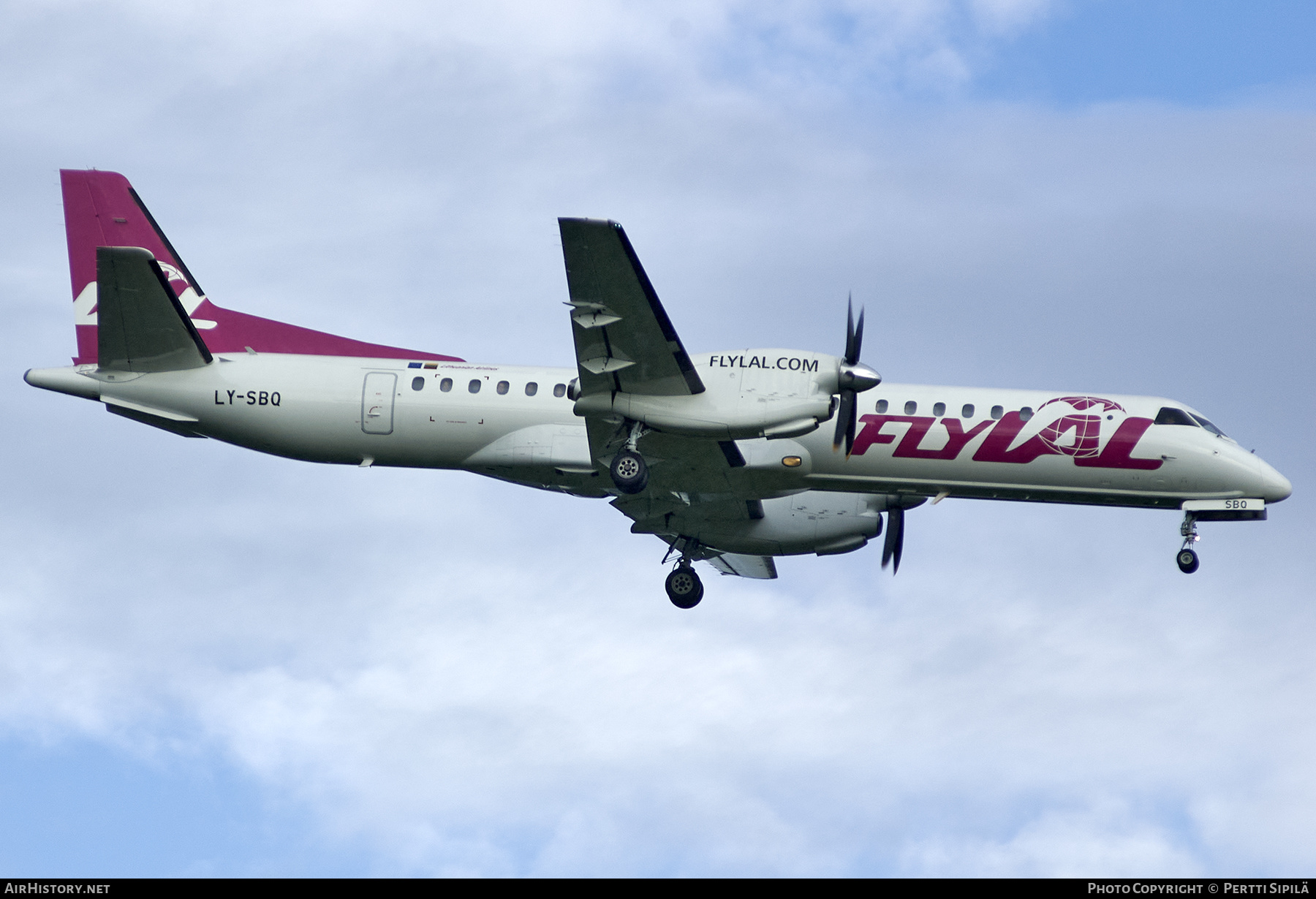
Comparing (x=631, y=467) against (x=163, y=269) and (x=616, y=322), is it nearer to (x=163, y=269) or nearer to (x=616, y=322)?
(x=616, y=322)

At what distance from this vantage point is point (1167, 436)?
27562mm

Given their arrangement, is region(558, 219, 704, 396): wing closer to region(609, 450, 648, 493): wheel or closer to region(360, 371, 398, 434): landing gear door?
region(609, 450, 648, 493): wheel

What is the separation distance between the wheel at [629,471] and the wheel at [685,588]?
21.0 feet

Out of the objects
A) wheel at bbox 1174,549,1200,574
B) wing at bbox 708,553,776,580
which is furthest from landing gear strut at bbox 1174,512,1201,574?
wing at bbox 708,553,776,580

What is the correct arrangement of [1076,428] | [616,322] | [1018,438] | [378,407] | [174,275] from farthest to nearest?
1. [174,275]
2. [378,407]
3. [1076,428]
4. [1018,438]
5. [616,322]

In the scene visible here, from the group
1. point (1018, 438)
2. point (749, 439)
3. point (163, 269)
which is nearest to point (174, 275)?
point (163, 269)

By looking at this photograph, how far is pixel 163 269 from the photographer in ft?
96.7

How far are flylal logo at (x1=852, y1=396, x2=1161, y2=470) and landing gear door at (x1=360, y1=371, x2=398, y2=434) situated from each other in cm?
891

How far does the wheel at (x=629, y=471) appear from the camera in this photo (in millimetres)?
25828

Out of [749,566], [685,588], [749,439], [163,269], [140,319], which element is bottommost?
[685,588]

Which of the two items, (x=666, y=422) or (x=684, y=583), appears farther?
(x=684, y=583)

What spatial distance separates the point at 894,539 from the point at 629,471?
724 centimetres
